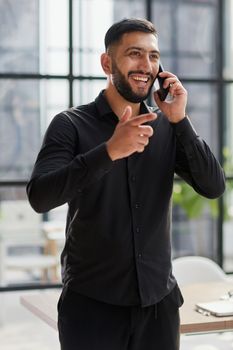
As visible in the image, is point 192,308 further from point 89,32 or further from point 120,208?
point 89,32

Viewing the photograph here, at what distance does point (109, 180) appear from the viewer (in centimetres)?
188

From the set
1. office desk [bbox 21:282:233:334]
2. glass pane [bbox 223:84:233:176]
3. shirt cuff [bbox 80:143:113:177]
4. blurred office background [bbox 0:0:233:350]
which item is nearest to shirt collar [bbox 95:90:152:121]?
shirt cuff [bbox 80:143:113:177]

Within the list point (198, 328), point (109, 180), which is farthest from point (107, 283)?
point (198, 328)

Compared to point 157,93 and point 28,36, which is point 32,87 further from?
point 157,93

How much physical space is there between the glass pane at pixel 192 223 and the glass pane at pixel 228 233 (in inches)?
3.1

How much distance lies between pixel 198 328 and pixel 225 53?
110 inches

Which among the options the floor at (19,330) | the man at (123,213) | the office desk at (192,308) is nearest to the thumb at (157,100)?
the man at (123,213)

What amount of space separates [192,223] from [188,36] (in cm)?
128

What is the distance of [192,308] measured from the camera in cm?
266

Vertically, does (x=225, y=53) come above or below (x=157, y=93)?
above

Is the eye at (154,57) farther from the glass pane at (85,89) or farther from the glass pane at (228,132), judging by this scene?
the glass pane at (228,132)

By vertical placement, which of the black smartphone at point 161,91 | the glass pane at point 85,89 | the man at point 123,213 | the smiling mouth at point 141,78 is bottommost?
the man at point 123,213

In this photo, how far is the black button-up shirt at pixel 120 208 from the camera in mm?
1839

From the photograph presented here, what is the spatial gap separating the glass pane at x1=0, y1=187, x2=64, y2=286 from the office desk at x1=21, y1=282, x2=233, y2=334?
1.64 metres
